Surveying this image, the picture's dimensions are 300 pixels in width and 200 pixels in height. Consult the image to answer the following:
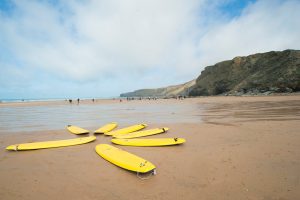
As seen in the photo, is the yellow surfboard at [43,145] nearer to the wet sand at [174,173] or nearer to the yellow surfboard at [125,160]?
the wet sand at [174,173]

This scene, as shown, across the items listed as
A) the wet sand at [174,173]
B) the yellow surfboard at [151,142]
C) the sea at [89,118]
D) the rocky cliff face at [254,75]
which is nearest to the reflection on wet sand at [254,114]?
the sea at [89,118]

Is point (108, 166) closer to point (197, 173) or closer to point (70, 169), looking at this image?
point (70, 169)

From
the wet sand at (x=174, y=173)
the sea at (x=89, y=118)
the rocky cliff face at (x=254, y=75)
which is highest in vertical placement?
the rocky cliff face at (x=254, y=75)

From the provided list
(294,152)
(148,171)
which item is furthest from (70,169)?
(294,152)

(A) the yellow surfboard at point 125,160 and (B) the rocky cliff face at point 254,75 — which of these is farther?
(B) the rocky cliff face at point 254,75

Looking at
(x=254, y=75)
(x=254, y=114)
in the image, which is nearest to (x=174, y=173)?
(x=254, y=114)

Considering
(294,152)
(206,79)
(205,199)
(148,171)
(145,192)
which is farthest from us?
(206,79)

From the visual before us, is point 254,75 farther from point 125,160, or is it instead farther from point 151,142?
point 125,160

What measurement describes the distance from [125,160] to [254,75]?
4707cm

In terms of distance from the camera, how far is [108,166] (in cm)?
417

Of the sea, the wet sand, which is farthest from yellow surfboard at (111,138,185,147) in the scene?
the sea

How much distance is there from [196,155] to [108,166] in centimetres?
217

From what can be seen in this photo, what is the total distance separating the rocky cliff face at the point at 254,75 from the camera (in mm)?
36312

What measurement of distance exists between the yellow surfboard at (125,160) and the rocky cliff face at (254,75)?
40.6 metres
